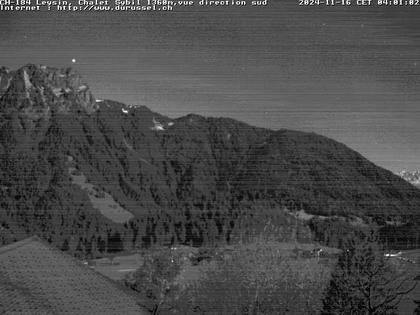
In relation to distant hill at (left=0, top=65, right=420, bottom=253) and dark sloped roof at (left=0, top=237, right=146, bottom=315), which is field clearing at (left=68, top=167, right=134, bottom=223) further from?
dark sloped roof at (left=0, top=237, right=146, bottom=315)

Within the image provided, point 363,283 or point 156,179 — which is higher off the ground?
point 156,179

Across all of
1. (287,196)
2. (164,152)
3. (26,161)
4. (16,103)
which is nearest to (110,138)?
(164,152)

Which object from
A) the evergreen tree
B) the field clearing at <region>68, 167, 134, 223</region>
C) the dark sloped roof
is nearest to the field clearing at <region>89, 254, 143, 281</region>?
the field clearing at <region>68, 167, 134, 223</region>

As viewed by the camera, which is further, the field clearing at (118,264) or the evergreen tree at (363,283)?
the field clearing at (118,264)

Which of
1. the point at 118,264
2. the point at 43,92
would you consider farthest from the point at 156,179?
the point at 118,264

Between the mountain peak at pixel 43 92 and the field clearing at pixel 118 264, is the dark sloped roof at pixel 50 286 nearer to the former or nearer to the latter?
the field clearing at pixel 118 264

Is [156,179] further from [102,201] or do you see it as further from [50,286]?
[50,286]

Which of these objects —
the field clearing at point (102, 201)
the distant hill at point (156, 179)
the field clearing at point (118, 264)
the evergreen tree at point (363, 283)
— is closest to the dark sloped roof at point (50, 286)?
the evergreen tree at point (363, 283)
